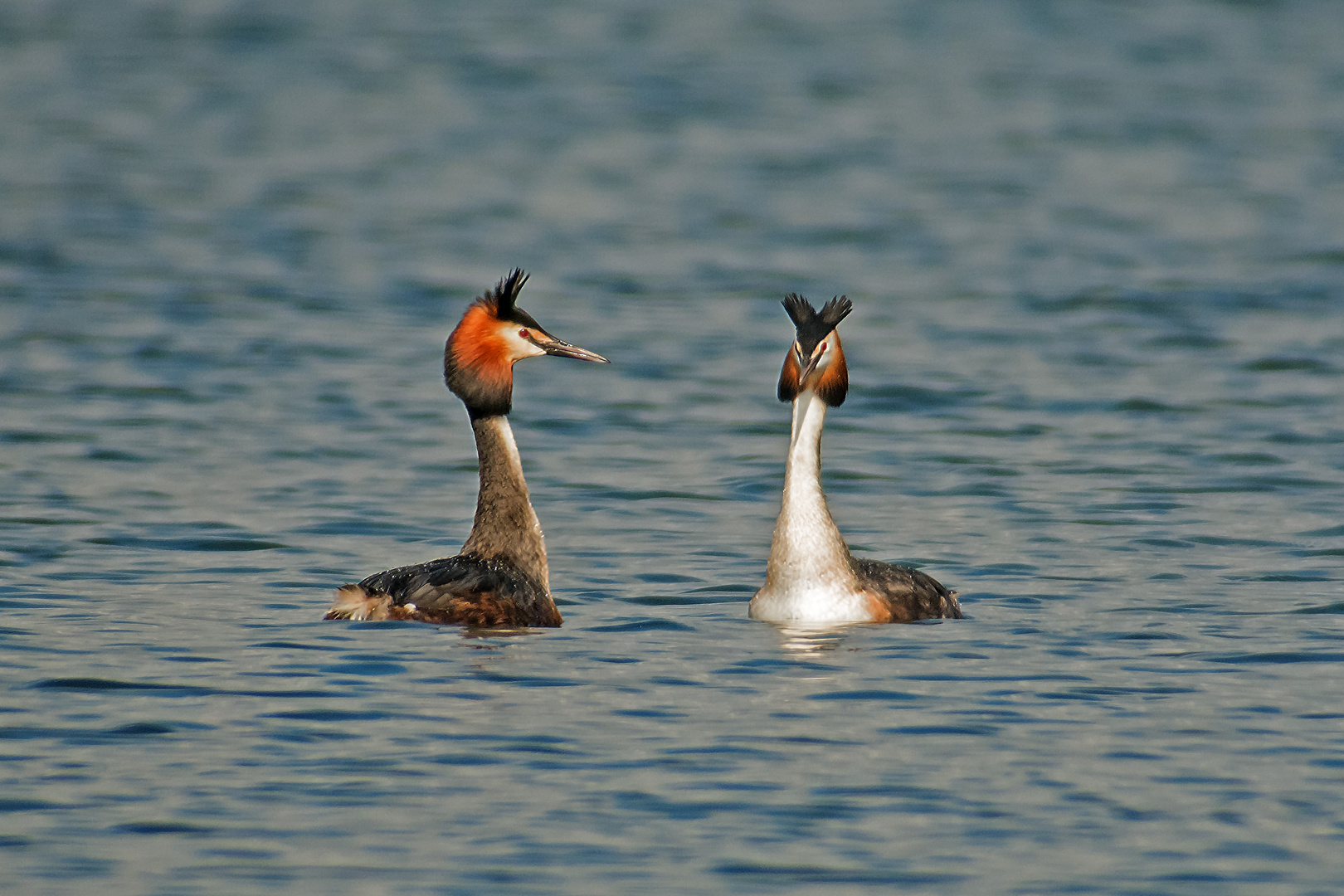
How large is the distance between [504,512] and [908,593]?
2.40 meters

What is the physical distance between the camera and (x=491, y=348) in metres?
13.4

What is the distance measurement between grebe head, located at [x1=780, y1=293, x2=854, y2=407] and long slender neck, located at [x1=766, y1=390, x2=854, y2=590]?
3.7 inches

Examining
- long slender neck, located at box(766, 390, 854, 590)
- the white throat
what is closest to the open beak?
long slender neck, located at box(766, 390, 854, 590)

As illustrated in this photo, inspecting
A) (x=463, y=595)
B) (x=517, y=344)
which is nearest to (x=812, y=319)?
(x=517, y=344)

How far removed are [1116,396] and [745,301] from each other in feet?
19.3

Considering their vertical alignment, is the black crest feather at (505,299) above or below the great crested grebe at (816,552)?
above

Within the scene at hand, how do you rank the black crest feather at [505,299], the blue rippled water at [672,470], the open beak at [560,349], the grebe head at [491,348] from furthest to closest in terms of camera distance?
the open beak at [560,349]
the grebe head at [491,348]
the black crest feather at [505,299]
the blue rippled water at [672,470]

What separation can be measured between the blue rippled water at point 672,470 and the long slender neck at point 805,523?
1.24ft

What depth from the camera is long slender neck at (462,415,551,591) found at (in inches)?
513

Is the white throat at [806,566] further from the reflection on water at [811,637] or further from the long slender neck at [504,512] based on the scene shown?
the long slender neck at [504,512]

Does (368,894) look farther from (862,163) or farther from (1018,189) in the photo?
(862,163)

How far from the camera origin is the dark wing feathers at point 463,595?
40.6ft

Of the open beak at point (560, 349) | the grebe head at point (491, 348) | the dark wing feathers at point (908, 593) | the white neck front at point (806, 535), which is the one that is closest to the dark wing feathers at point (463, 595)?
the grebe head at point (491, 348)

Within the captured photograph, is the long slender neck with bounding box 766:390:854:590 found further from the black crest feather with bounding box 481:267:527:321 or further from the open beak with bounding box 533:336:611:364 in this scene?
the black crest feather with bounding box 481:267:527:321
